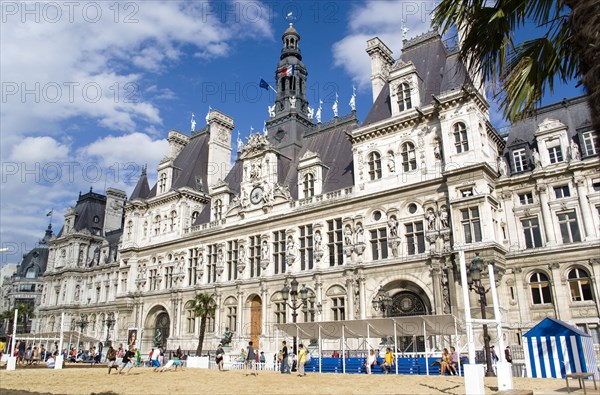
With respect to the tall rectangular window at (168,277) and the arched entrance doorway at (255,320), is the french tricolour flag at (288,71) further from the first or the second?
the arched entrance doorway at (255,320)

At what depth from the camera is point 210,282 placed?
139 feet

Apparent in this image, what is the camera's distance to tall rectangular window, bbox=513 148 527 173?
103 feet

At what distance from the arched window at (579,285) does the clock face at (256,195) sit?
23533mm

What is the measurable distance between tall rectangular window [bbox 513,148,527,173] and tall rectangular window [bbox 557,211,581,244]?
417 centimetres

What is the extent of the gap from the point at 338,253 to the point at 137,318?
2442 centimetres

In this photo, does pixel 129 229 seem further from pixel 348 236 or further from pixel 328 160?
pixel 348 236

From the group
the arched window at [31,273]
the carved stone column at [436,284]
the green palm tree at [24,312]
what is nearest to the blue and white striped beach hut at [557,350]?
the carved stone column at [436,284]

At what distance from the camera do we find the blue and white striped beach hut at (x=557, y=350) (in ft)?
54.5

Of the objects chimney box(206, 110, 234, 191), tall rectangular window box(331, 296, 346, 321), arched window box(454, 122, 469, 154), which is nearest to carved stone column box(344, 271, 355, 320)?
tall rectangular window box(331, 296, 346, 321)

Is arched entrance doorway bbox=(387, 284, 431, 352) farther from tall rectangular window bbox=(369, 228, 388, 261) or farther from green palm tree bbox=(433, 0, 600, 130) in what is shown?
green palm tree bbox=(433, 0, 600, 130)

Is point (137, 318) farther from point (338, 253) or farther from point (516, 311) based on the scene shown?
point (516, 311)

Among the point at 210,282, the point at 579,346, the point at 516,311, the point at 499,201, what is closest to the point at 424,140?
the point at 499,201

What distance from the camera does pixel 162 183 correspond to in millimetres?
51281

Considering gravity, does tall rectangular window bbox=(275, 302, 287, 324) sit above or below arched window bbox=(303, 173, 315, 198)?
below
